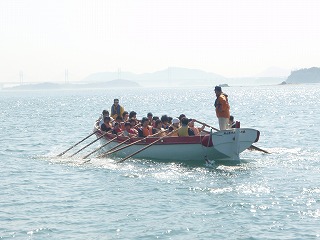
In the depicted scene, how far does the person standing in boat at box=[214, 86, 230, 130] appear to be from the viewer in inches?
923

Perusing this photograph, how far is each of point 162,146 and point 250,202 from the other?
7.46m

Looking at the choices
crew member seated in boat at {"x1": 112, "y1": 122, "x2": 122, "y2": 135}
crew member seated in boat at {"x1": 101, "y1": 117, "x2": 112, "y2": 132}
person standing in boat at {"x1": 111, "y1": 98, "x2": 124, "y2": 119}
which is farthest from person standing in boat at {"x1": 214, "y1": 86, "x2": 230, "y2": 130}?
person standing in boat at {"x1": 111, "y1": 98, "x2": 124, "y2": 119}

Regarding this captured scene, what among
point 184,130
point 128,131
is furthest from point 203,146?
point 128,131

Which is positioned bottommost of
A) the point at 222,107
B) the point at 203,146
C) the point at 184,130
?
the point at 203,146

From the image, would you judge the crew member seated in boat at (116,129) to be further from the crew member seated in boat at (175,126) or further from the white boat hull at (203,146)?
the crew member seated in boat at (175,126)

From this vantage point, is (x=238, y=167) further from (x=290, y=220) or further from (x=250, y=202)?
(x=290, y=220)

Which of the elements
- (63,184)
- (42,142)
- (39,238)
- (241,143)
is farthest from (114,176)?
(42,142)

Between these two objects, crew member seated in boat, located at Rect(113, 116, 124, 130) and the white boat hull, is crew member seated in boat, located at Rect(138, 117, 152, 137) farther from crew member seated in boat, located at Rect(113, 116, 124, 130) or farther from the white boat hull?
crew member seated in boat, located at Rect(113, 116, 124, 130)

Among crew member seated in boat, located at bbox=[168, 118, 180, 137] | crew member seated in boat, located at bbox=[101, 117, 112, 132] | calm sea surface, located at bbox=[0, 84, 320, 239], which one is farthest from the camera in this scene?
crew member seated in boat, located at bbox=[101, 117, 112, 132]

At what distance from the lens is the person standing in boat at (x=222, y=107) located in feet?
76.9

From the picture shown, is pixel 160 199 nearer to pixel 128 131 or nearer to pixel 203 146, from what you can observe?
pixel 203 146

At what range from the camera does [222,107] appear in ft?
77.5

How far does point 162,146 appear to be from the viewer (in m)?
24.7

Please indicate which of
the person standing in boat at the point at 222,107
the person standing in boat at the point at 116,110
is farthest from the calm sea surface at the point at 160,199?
the person standing in boat at the point at 116,110
